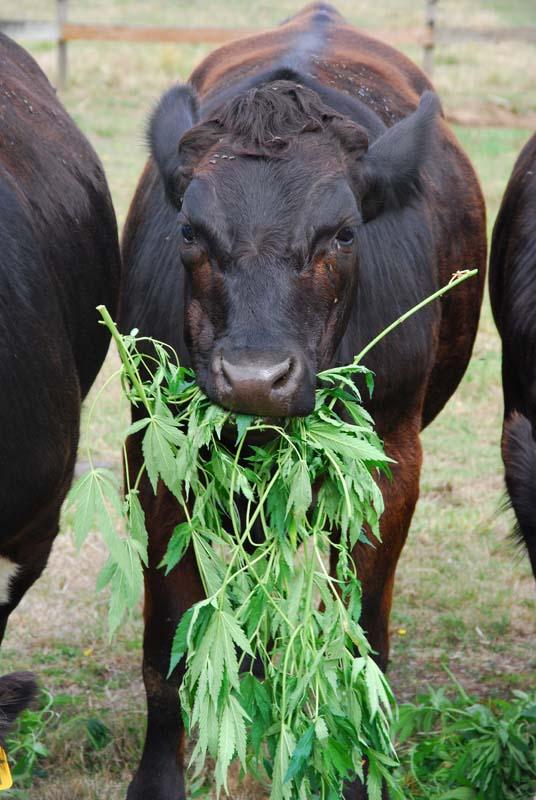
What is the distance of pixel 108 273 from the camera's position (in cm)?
450

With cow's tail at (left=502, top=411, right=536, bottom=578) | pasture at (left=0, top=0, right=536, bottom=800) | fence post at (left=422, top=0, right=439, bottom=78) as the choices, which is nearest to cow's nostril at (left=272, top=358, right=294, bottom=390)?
cow's tail at (left=502, top=411, right=536, bottom=578)

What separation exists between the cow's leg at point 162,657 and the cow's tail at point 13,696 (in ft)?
3.98

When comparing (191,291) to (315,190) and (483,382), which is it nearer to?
(315,190)

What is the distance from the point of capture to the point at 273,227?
322 centimetres

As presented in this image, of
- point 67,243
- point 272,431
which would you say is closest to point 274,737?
point 272,431

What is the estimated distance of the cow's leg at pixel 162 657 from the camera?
13.1ft

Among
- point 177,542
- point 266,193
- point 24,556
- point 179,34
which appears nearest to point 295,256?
point 266,193

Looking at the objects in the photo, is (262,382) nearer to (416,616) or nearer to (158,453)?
(158,453)

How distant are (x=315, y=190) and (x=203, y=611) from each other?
115cm

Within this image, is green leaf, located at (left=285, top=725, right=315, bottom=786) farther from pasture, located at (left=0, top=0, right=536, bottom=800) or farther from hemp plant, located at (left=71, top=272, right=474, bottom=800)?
pasture, located at (left=0, top=0, right=536, bottom=800)

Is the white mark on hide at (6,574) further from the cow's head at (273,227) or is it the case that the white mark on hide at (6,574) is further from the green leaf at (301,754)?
the green leaf at (301,754)

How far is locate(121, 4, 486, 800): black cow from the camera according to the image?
317 centimetres

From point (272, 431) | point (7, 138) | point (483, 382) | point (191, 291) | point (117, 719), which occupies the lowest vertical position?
point (117, 719)

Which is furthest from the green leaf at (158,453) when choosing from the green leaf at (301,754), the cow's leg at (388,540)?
the cow's leg at (388,540)
